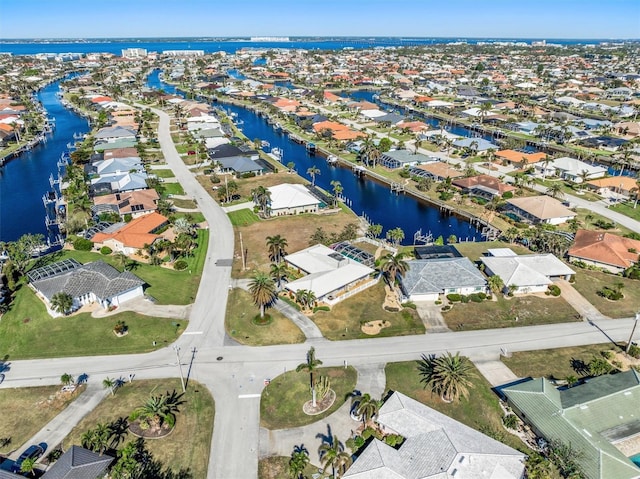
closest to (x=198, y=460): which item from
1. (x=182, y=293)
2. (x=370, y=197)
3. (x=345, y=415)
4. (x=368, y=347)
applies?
(x=345, y=415)

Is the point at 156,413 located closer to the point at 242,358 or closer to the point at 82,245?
the point at 242,358

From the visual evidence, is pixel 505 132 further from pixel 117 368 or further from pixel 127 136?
pixel 117 368

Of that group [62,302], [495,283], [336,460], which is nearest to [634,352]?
[495,283]

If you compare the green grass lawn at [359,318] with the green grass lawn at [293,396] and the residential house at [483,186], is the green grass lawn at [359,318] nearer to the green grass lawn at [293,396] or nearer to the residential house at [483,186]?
the green grass lawn at [293,396]

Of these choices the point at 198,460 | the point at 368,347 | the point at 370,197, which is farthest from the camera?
the point at 370,197

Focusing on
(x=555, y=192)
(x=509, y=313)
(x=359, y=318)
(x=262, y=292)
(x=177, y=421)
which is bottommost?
(x=177, y=421)

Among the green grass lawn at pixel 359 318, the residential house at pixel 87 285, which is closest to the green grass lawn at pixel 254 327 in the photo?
the green grass lawn at pixel 359 318

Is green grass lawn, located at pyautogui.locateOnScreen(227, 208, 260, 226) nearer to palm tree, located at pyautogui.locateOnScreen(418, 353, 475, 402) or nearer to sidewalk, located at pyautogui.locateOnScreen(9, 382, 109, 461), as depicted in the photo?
sidewalk, located at pyautogui.locateOnScreen(9, 382, 109, 461)

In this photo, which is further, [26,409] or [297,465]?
[26,409]
